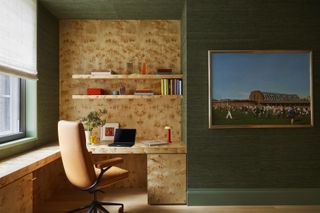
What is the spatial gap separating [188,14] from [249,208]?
2.54 metres

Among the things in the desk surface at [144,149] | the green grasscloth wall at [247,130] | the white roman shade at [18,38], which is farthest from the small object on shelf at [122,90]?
the white roman shade at [18,38]

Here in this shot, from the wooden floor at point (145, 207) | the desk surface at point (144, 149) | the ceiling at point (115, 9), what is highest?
the ceiling at point (115, 9)

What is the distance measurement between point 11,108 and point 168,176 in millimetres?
2110

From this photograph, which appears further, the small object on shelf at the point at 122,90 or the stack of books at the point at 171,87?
the small object on shelf at the point at 122,90

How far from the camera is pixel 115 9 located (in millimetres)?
3789

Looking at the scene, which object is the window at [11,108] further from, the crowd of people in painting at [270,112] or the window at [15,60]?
the crowd of people in painting at [270,112]

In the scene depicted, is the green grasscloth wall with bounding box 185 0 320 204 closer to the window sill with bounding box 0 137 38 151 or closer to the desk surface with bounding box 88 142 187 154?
the desk surface with bounding box 88 142 187 154

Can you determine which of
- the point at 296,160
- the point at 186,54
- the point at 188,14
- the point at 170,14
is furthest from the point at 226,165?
the point at 170,14

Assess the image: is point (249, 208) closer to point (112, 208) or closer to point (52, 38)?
point (112, 208)

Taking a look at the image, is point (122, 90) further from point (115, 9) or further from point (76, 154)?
point (76, 154)

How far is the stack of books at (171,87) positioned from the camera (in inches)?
153

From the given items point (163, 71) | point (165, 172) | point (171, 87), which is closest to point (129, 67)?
point (163, 71)

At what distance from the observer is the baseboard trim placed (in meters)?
3.39

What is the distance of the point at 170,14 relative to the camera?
13.0 ft
